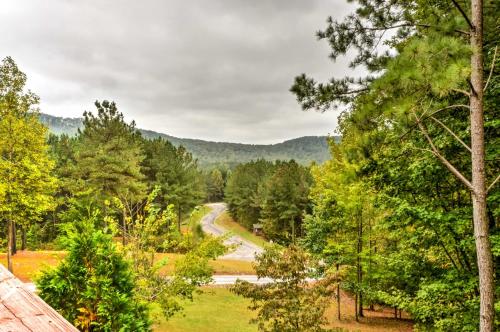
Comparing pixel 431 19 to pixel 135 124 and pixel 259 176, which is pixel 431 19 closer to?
pixel 135 124

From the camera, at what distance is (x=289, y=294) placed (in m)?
10.2

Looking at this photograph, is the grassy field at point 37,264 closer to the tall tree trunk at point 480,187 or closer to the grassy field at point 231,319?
the grassy field at point 231,319

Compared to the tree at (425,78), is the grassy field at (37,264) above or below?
below

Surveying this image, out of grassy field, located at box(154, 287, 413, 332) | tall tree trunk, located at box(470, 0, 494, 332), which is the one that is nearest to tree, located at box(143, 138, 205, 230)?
grassy field, located at box(154, 287, 413, 332)

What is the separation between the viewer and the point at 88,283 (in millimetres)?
5871

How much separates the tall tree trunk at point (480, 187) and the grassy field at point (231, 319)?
37.0ft

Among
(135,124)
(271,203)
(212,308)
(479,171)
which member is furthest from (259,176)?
(479,171)

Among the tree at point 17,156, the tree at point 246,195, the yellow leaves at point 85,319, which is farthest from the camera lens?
the tree at point 246,195

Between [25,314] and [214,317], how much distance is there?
2092cm

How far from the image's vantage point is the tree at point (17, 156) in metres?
21.2

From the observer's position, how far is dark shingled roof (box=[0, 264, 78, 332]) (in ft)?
3.68

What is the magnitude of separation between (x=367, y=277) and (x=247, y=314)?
794 cm

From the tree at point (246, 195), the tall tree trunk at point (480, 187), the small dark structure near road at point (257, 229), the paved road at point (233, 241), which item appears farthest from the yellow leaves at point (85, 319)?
the small dark structure near road at point (257, 229)

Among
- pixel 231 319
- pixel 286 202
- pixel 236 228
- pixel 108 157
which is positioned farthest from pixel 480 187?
pixel 236 228
